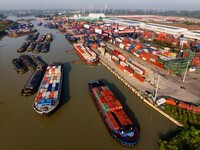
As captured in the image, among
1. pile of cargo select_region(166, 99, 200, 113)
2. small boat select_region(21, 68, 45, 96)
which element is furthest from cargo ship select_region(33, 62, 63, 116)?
pile of cargo select_region(166, 99, 200, 113)

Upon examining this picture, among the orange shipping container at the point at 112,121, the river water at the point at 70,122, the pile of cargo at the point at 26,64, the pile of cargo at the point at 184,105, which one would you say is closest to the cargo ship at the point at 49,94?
the river water at the point at 70,122

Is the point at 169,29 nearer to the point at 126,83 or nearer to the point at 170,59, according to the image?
the point at 170,59

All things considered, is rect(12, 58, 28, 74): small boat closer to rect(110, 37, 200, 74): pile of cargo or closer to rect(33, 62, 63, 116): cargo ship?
rect(33, 62, 63, 116): cargo ship

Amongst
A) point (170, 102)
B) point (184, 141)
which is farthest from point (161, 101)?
point (184, 141)

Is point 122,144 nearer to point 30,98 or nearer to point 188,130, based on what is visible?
point 188,130

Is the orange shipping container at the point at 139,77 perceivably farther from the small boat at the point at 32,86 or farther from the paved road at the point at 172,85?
the small boat at the point at 32,86
